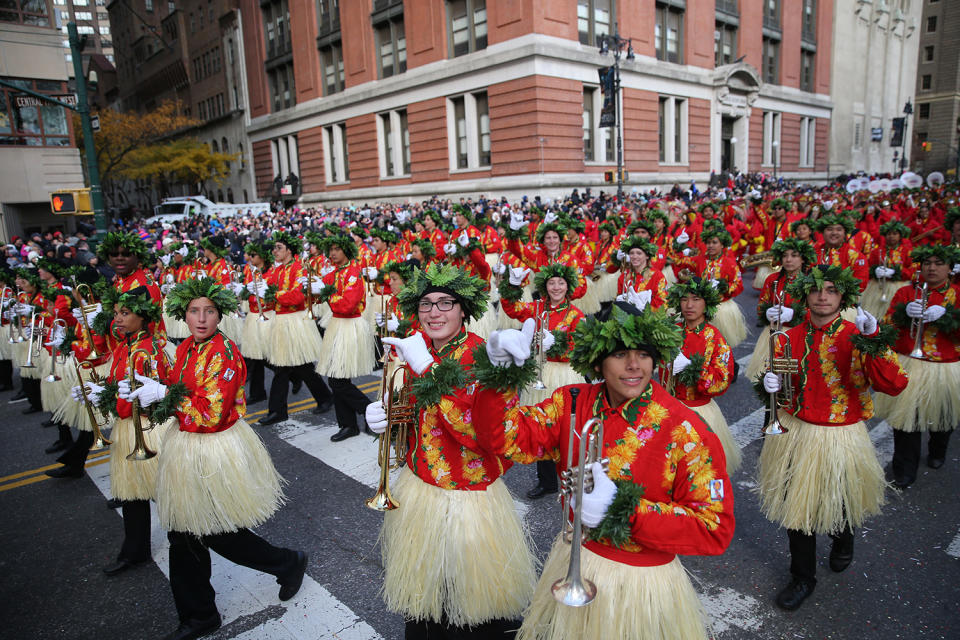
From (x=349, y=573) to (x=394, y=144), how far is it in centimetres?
3187

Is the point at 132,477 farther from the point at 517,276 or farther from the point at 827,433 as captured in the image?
the point at 827,433

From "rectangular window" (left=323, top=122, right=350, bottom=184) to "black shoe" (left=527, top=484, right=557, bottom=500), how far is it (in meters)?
35.4

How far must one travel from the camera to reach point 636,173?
1214 inches

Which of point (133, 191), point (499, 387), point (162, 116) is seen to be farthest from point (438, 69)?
point (133, 191)

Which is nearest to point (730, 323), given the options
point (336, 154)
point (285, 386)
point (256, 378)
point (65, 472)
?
point (285, 386)

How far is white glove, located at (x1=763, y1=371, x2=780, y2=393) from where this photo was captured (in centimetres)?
404

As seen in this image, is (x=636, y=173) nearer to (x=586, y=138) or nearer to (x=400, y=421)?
(x=586, y=138)

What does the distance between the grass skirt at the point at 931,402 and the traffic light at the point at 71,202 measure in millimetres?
17034

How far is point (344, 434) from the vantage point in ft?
23.1

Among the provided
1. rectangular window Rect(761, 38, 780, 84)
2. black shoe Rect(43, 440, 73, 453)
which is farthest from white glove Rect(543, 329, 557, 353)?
rectangular window Rect(761, 38, 780, 84)

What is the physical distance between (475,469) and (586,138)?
1111 inches

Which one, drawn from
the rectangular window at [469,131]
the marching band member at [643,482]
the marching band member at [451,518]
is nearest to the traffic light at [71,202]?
the marching band member at [451,518]

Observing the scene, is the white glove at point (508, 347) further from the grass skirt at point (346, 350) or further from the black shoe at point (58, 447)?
the black shoe at point (58, 447)

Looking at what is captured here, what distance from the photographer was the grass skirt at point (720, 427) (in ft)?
15.3
